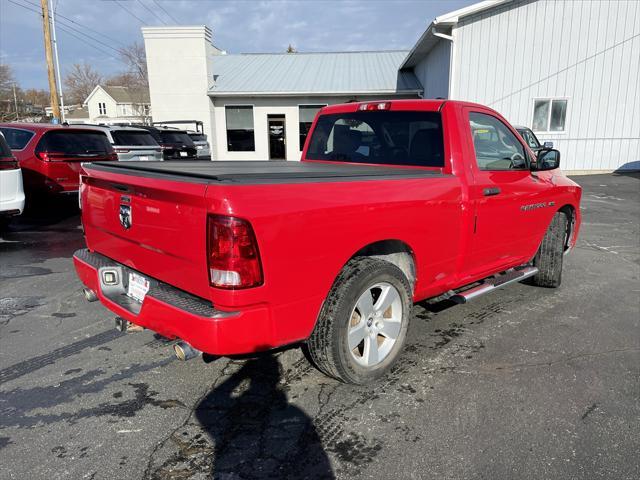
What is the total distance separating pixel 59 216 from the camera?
9.95m

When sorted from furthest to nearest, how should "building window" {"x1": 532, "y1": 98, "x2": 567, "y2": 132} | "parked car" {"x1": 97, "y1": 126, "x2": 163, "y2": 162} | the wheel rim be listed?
"building window" {"x1": 532, "y1": 98, "x2": 567, "y2": 132}
"parked car" {"x1": 97, "y1": 126, "x2": 163, "y2": 162}
the wheel rim

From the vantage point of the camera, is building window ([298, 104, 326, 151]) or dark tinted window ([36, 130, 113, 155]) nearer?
dark tinted window ([36, 130, 113, 155])

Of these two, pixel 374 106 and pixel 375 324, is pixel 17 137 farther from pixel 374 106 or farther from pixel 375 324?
pixel 375 324

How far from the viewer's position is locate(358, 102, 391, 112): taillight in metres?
4.22

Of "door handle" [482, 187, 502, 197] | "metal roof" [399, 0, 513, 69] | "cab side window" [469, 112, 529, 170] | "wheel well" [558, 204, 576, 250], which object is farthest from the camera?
"metal roof" [399, 0, 513, 69]

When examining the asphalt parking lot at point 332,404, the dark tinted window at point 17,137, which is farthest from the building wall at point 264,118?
the asphalt parking lot at point 332,404

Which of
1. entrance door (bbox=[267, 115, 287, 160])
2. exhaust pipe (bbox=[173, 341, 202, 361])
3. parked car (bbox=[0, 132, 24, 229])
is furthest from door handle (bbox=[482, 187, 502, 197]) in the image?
entrance door (bbox=[267, 115, 287, 160])

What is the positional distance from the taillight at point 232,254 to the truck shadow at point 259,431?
35.8 inches

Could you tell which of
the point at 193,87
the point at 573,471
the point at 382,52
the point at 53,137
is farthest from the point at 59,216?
the point at 382,52

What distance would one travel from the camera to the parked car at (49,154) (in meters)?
8.93

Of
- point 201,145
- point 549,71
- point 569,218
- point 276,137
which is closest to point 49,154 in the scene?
point 569,218

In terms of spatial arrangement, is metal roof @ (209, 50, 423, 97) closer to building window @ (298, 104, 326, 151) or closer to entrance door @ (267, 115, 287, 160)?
building window @ (298, 104, 326, 151)

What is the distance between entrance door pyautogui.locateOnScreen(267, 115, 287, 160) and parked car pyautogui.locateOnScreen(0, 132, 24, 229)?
16370 millimetres

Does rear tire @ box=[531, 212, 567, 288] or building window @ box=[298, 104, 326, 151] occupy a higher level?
building window @ box=[298, 104, 326, 151]
